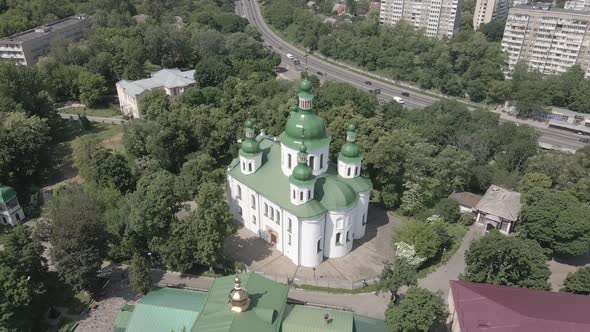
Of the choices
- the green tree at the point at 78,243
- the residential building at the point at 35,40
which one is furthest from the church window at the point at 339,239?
the residential building at the point at 35,40

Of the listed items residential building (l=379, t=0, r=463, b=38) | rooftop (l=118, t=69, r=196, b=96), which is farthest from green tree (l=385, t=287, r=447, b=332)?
residential building (l=379, t=0, r=463, b=38)

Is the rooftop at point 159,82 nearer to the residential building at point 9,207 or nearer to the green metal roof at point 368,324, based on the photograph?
the residential building at point 9,207

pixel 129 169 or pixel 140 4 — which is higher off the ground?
pixel 140 4

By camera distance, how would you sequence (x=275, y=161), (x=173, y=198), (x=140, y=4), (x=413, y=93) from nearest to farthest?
(x=173, y=198), (x=275, y=161), (x=413, y=93), (x=140, y=4)

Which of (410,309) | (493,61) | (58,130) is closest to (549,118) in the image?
(493,61)

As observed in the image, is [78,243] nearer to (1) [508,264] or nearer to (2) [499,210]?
(1) [508,264]

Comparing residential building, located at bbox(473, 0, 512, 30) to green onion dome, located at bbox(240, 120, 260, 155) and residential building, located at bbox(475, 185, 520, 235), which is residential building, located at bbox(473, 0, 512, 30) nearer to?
residential building, located at bbox(475, 185, 520, 235)

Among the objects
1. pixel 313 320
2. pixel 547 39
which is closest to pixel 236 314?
pixel 313 320

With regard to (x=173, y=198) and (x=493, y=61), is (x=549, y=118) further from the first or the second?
(x=173, y=198)
